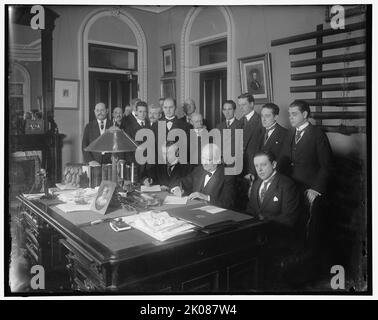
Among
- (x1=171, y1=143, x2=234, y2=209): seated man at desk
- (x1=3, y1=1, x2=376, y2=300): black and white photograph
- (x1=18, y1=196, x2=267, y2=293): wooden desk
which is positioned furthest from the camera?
(x1=171, y1=143, x2=234, y2=209): seated man at desk

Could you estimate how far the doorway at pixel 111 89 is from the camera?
2.81 m

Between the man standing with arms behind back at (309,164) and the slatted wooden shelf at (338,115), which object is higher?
the slatted wooden shelf at (338,115)

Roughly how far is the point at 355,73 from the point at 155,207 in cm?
154

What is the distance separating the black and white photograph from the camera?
2.19m

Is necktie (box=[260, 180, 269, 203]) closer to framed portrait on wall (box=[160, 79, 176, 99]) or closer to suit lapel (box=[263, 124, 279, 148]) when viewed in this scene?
suit lapel (box=[263, 124, 279, 148])

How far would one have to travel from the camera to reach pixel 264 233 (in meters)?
1.88

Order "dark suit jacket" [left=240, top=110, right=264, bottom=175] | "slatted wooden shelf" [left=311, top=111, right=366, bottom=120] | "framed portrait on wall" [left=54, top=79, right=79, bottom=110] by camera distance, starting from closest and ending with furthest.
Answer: "slatted wooden shelf" [left=311, top=111, right=366, bottom=120], "dark suit jacket" [left=240, top=110, right=264, bottom=175], "framed portrait on wall" [left=54, top=79, right=79, bottom=110]

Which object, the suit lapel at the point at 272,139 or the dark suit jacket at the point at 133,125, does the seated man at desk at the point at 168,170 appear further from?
the suit lapel at the point at 272,139

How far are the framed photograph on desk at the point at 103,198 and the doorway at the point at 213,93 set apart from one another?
957 millimetres

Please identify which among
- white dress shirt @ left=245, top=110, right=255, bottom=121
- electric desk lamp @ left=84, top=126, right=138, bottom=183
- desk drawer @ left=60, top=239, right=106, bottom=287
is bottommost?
desk drawer @ left=60, top=239, right=106, bottom=287

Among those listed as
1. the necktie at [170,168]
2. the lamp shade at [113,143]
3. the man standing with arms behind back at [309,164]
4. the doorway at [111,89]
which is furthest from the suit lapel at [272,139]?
the doorway at [111,89]

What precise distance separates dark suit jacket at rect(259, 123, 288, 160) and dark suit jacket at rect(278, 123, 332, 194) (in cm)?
4

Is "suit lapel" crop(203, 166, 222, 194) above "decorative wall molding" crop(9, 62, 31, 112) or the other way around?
the other way around

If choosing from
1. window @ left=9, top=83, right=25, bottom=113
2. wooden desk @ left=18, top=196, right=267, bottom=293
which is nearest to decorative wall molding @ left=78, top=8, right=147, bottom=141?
window @ left=9, top=83, right=25, bottom=113
